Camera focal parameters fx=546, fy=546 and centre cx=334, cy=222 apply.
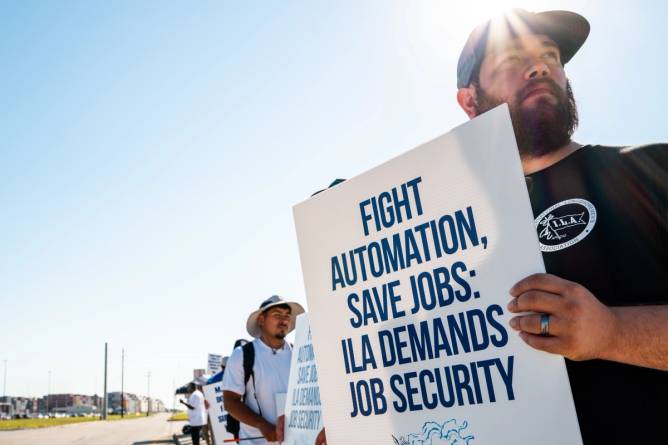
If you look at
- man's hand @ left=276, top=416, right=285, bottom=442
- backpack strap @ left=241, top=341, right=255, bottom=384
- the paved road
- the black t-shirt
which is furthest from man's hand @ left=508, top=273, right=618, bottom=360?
the paved road

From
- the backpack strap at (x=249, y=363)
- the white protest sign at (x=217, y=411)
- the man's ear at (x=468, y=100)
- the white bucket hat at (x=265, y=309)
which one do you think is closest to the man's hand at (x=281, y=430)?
the backpack strap at (x=249, y=363)

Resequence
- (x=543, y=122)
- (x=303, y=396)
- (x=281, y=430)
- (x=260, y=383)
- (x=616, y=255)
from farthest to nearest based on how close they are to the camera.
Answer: (x=260, y=383) → (x=281, y=430) → (x=303, y=396) → (x=543, y=122) → (x=616, y=255)

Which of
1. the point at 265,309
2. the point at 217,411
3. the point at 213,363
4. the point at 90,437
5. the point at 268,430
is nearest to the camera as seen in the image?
the point at 268,430

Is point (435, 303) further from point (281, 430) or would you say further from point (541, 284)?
point (281, 430)

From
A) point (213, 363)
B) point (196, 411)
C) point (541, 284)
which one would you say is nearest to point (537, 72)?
point (541, 284)

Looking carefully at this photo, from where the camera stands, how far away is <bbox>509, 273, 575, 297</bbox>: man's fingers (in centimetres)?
101

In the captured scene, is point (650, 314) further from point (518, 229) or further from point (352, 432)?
point (352, 432)

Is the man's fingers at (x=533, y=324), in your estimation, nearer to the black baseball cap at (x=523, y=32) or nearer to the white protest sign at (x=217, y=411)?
the black baseball cap at (x=523, y=32)

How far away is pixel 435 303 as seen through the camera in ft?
4.17

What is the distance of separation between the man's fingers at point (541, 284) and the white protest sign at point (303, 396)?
1737 millimetres

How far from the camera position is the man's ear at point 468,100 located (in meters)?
1.62

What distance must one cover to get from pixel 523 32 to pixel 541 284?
83 cm

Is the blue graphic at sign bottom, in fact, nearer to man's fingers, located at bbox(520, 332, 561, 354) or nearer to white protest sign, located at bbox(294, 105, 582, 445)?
white protest sign, located at bbox(294, 105, 582, 445)

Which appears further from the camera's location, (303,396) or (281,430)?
(281,430)
